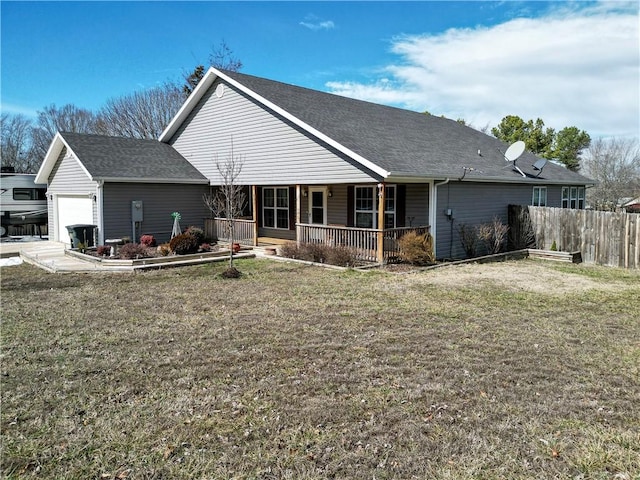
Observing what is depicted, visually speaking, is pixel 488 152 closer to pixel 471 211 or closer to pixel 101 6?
pixel 471 211

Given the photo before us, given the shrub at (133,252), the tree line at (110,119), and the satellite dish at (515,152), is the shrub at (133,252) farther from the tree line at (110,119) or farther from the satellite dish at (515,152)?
the tree line at (110,119)

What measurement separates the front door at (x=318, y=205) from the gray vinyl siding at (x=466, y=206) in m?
4.75

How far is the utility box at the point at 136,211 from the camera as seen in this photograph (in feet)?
50.6

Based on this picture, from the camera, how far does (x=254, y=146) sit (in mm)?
15766

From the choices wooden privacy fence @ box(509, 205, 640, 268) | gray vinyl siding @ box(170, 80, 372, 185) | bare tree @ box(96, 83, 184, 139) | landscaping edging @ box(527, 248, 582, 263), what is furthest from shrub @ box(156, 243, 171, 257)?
bare tree @ box(96, 83, 184, 139)

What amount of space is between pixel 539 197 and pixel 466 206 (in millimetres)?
5844

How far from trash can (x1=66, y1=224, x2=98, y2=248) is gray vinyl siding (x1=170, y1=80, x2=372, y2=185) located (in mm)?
4712

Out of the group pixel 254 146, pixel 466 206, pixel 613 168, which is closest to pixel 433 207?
pixel 466 206

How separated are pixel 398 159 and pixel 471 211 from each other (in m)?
3.53

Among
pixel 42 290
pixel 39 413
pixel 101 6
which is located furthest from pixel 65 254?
pixel 39 413

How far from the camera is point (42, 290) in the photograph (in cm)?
927

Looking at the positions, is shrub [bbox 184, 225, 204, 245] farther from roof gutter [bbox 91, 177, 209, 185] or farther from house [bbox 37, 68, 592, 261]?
roof gutter [bbox 91, 177, 209, 185]

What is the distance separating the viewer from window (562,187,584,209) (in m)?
20.1

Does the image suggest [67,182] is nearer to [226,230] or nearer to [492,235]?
[226,230]
